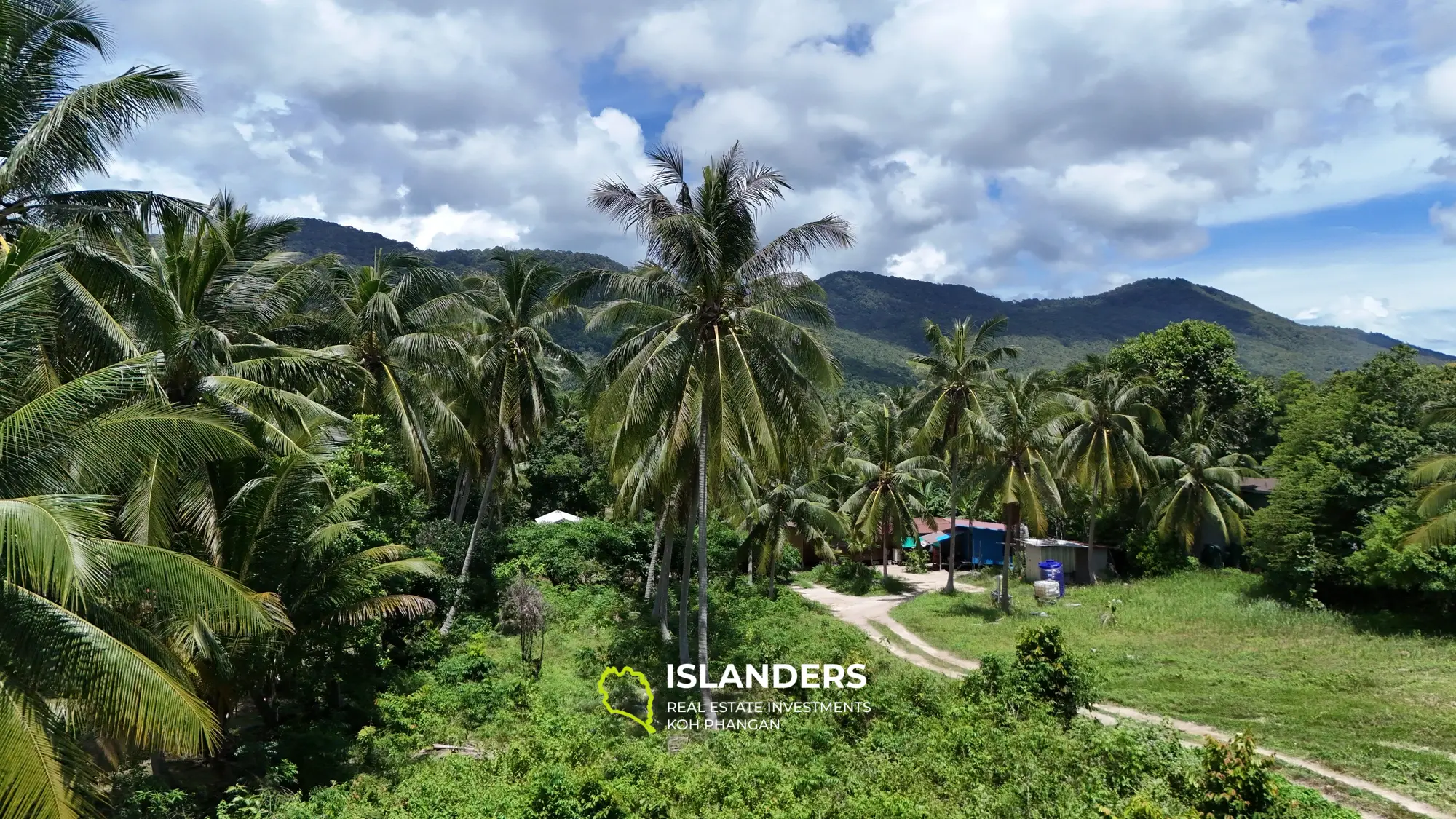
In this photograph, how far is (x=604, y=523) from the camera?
90.1ft

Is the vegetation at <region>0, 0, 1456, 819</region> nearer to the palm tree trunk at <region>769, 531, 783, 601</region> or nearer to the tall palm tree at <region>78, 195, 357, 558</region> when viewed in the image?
the tall palm tree at <region>78, 195, 357, 558</region>

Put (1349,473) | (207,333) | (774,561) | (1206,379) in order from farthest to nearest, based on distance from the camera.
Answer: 1. (1206,379)
2. (774,561)
3. (1349,473)
4. (207,333)

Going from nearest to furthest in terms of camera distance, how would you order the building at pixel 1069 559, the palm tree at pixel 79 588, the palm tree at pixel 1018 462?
the palm tree at pixel 79 588 → the palm tree at pixel 1018 462 → the building at pixel 1069 559

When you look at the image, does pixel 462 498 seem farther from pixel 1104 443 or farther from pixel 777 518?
pixel 1104 443

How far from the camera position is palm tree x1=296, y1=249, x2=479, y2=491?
17.4 meters

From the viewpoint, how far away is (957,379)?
26.3 meters

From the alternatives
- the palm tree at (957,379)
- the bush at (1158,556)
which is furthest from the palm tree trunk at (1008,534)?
the bush at (1158,556)

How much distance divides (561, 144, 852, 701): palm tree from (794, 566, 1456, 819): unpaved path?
23.6 ft

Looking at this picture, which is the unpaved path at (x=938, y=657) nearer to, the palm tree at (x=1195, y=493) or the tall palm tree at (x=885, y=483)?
Answer: the tall palm tree at (x=885, y=483)

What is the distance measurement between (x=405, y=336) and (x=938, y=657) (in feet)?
51.3

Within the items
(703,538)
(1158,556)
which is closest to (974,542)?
(1158,556)

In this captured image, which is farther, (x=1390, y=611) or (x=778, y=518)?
(x=778, y=518)

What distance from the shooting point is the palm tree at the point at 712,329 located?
12750 millimetres

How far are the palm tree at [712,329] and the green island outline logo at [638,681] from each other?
172cm
